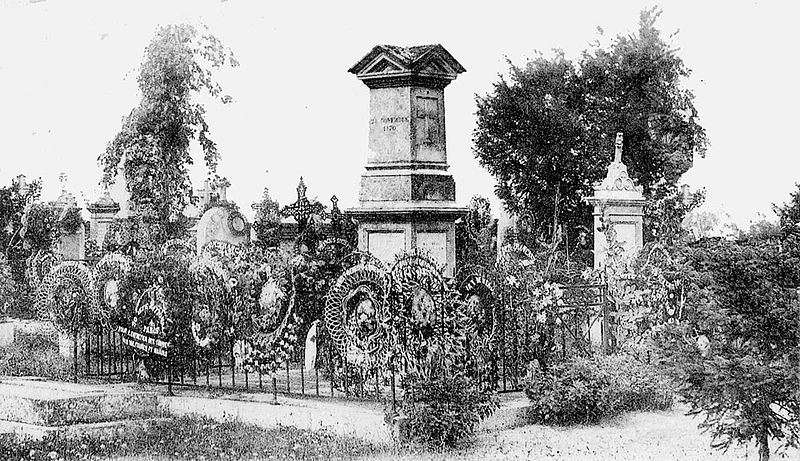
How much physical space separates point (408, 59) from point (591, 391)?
13.5 ft

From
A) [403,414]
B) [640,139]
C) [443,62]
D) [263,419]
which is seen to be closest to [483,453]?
[403,414]

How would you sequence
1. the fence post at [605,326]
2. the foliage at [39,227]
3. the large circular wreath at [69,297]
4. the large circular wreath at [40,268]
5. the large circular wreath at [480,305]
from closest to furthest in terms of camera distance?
the large circular wreath at [480,305]
the fence post at [605,326]
the large circular wreath at [69,297]
the large circular wreath at [40,268]
the foliage at [39,227]

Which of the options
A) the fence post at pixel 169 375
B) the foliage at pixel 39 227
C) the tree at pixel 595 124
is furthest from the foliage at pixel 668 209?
the fence post at pixel 169 375

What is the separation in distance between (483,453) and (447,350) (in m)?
1.29

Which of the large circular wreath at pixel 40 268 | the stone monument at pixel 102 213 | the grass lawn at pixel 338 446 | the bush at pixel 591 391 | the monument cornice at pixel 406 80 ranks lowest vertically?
the grass lawn at pixel 338 446

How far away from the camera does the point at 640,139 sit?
27625 mm

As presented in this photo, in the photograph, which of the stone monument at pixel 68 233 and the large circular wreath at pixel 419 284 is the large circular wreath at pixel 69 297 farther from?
the stone monument at pixel 68 233

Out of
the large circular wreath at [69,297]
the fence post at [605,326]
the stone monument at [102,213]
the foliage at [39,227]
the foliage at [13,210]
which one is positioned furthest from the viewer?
the stone monument at [102,213]

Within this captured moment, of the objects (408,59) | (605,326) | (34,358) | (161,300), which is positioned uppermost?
(408,59)

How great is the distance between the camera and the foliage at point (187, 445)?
8453 millimetres

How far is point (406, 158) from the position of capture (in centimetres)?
1112

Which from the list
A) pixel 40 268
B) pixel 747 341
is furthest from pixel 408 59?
pixel 40 268

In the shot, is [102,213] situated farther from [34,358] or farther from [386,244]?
[386,244]

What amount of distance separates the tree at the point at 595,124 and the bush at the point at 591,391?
53.8 ft
